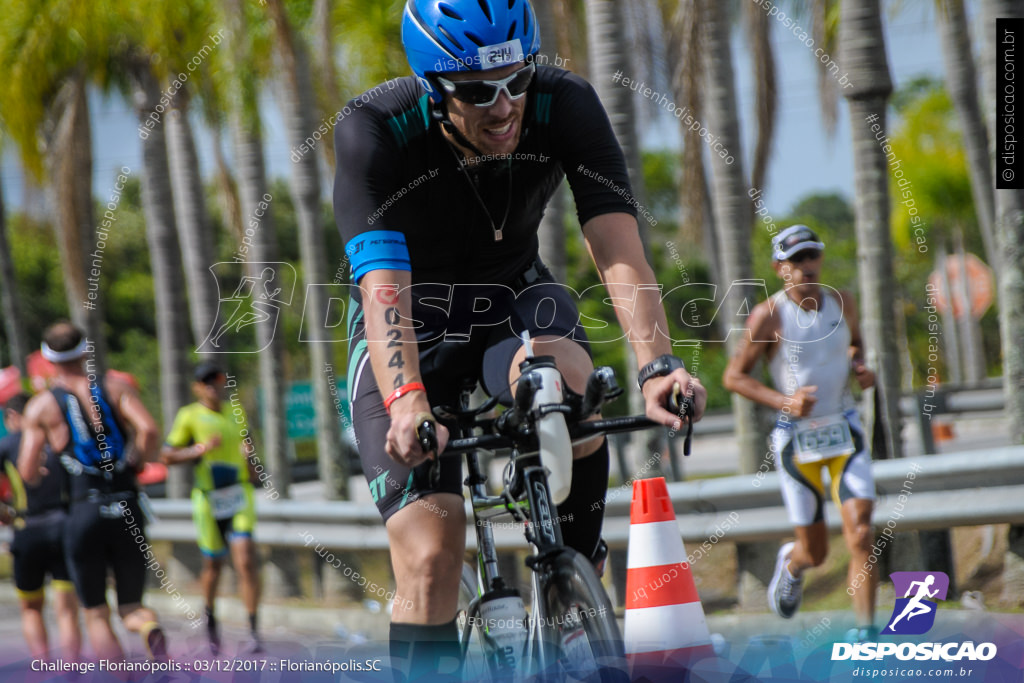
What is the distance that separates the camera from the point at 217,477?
9000 mm

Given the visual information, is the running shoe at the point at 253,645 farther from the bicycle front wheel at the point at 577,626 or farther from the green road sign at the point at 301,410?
the bicycle front wheel at the point at 577,626

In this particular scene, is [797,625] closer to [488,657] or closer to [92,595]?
[488,657]

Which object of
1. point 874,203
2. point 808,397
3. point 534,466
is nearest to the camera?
point 534,466

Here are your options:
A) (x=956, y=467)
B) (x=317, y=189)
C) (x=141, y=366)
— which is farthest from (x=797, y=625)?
(x=141, y=366)

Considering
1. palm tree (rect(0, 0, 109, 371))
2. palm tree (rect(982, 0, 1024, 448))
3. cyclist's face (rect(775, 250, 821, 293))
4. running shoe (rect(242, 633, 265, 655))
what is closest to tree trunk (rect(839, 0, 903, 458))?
palm tree (rect(982, 0, 1024, 448))

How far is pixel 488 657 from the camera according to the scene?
9.91ft

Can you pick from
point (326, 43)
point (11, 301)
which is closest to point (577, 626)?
point (326, 43)

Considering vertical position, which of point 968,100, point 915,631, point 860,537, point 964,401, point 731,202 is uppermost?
point 968,100

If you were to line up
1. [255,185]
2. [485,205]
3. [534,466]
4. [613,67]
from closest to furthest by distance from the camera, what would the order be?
1. [534,466]
2. [485,205]
3. [613,67]
4. [255,185]

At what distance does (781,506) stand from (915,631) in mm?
2394

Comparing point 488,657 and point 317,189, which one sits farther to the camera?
point 317,189

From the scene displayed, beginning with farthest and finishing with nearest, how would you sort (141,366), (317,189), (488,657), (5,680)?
1. (141,366)
2. (317,189)
3. (5,680)
4. (488,657)

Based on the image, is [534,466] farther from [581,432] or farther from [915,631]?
[915,631]

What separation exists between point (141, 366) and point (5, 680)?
3119 cm
